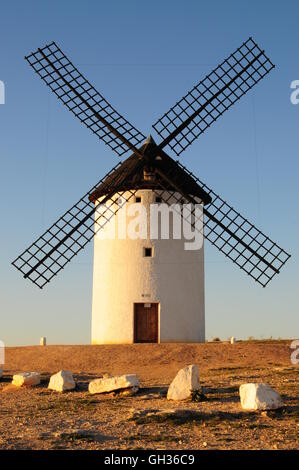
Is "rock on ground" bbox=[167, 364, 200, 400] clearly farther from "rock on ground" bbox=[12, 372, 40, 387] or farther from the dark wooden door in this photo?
the dark wooden door

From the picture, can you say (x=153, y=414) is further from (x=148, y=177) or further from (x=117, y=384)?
(x=148, y=177)

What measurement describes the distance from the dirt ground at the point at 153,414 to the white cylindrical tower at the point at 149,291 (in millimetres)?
3656

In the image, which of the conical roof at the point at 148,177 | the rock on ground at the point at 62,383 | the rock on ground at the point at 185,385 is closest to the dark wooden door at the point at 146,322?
the conical roof at the point at 148,177

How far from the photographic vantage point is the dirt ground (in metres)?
9.05

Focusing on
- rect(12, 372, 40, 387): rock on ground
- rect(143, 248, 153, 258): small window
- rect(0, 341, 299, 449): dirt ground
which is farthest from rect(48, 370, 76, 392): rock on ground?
rect(143, 248, 153, 258): small window

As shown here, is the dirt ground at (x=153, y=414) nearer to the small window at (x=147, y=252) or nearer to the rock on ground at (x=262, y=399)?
the rock on ground at (x=262, y=399)

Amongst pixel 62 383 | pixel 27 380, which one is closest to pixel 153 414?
pixel 62 383

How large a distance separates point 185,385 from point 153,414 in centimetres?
177

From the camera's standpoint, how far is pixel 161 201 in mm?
24125

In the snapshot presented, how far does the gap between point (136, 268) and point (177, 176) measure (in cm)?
411

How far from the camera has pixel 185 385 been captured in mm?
12336
